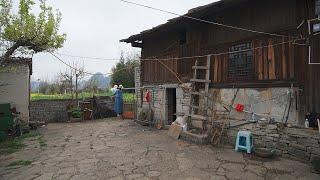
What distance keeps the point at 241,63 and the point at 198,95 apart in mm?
2624

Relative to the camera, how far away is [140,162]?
885cm

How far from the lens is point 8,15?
38.0 feet

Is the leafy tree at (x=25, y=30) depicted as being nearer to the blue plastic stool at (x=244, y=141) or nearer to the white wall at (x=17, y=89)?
the white wall at (x=17, y=89)

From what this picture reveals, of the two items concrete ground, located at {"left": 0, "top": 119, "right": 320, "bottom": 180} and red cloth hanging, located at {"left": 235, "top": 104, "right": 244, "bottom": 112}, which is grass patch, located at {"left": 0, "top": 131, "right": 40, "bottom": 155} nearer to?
concrete ground, located at {"left": 0, "top": 119, "right": 320, "bottom": 180}

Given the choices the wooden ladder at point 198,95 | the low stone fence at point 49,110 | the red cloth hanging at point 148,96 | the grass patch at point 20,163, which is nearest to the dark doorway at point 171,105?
the red cloth hanging at point 148,96

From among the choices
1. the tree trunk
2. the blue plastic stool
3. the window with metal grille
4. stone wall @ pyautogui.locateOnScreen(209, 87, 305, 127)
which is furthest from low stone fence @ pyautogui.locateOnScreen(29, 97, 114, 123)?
the blue plastic stool

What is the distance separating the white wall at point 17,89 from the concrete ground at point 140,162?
373 centimetres

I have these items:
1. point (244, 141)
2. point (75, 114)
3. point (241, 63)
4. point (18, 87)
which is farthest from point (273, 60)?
point (75, 114)

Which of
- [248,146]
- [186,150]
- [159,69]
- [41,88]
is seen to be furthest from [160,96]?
[41,88]

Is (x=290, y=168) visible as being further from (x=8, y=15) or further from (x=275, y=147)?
(x=8, y=15)

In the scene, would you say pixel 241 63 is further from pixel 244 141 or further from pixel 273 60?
pixel 244 141

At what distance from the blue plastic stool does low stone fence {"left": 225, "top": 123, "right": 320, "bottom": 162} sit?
419 mm

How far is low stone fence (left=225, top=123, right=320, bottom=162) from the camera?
321 inches

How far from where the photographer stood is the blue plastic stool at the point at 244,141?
31.2 feet
